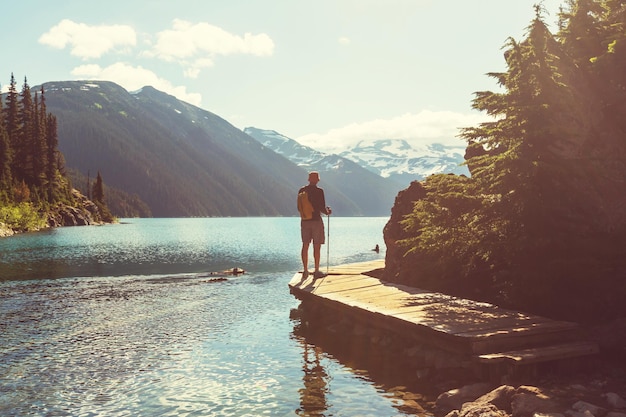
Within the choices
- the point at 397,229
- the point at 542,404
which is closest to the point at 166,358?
the point at 542,404

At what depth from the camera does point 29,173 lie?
113 m

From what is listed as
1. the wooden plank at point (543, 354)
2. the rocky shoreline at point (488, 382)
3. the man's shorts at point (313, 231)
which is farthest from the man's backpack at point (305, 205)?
the wooden plank at point (543, 354)

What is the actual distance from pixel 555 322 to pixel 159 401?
830 centimetres

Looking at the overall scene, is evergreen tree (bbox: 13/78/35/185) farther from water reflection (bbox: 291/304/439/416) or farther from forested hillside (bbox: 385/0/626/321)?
forested hillside (bbox: 385/0/626/321)

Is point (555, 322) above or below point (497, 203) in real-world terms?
below

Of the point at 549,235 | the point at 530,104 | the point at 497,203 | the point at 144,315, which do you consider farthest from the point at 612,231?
the point at 144,315

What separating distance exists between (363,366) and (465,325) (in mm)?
3059

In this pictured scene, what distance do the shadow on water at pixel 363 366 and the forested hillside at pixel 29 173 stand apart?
84.5 metres

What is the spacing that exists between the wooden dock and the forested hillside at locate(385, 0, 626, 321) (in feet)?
3.28

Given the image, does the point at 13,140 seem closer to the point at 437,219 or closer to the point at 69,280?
the point at 69,280

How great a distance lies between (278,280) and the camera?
3353 cm

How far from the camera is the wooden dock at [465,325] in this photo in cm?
977

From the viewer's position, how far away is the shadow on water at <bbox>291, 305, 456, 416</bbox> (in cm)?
1024

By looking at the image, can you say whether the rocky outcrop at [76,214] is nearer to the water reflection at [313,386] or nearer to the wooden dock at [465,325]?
the wooden dock at [465,325]
